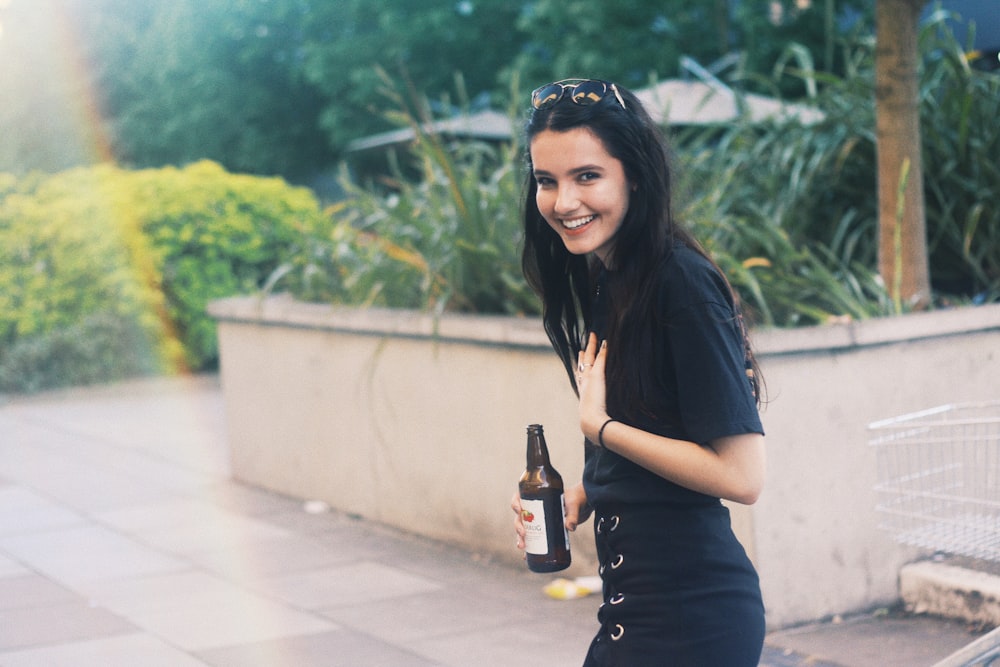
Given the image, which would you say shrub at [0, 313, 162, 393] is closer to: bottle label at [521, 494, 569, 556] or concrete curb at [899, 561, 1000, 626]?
concrete curb at [899, 561, 1000, 626]

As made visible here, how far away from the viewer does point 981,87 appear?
6.89 meters

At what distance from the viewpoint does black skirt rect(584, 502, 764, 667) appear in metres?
2.16

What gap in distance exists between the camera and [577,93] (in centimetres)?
226

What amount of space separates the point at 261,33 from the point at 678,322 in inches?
1322

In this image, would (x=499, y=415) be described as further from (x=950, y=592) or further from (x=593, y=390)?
(x=593, y=390)

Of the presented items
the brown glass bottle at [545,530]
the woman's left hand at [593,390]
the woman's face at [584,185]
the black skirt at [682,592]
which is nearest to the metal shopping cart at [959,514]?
the black skirt at [682,592]

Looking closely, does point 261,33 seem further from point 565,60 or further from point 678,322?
point 678,322

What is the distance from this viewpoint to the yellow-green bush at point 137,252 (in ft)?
42.7

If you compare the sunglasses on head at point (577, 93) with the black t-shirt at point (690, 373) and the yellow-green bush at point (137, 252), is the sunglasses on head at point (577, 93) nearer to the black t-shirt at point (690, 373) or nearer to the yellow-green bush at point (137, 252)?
the black t-shirt at point (690, 373)

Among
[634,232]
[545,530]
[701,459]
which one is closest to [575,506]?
[545,530]

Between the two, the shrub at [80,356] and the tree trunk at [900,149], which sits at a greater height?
the tree trunk at [900,149]

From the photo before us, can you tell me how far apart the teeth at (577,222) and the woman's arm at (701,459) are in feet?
1.20

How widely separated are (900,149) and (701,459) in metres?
4.50

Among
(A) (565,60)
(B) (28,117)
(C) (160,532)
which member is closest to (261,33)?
(B) (28,117)
